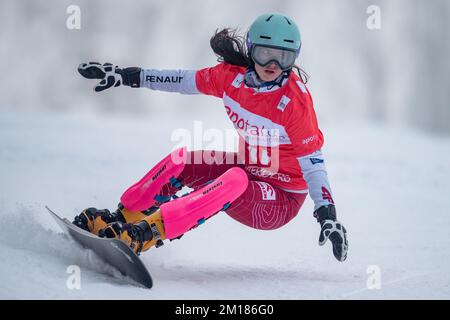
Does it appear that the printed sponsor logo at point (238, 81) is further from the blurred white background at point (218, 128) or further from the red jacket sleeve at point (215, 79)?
the blurred white background at point (218, 128)

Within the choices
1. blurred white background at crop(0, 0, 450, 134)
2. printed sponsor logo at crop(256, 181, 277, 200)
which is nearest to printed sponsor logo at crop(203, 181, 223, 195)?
printed sponsor logo at crop(256, 181, 277, 200)

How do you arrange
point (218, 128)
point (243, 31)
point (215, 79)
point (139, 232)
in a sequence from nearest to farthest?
point (139, 232) < point (215, 79) < point (218, 128) < point (243, 31)

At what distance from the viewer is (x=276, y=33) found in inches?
138

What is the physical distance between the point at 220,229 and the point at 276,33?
2.16m

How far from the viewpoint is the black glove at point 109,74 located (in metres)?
3.97

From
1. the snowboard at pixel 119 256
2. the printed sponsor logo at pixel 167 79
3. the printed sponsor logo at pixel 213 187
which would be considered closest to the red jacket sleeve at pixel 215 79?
the printed sponsor logo at pixel 167 79

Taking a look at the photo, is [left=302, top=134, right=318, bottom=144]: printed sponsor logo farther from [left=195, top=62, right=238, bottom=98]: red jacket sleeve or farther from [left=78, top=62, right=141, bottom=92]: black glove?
[left=78, top=62, right=141, bottom=92]: black glove

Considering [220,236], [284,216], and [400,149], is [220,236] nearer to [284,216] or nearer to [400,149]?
[284,216]

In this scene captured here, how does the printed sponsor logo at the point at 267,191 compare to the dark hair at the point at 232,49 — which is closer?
the printed sponsor logo at the point at 267,191

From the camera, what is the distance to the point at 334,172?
7684mm

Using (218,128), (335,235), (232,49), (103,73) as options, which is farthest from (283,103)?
(218,128)

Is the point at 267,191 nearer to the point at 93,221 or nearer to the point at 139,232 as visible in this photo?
the point at 139,232

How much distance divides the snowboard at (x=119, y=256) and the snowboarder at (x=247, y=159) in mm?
82

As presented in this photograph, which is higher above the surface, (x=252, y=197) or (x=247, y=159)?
(x=247, y=159)
